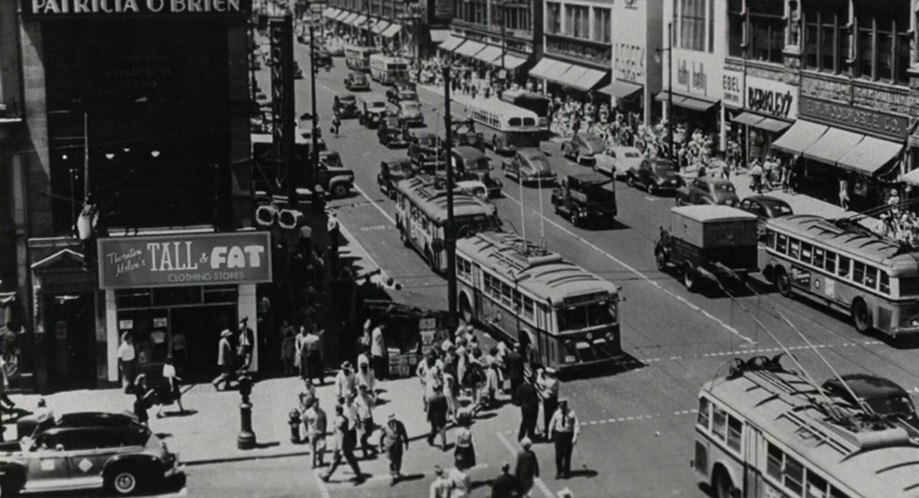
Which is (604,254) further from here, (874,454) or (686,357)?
(874,454)

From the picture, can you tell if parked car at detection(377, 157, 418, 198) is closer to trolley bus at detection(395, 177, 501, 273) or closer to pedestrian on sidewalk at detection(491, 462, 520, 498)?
trolley bus at detection(395, 177, 501, 273)

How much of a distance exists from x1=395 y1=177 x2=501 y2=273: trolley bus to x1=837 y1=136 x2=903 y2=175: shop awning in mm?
18479

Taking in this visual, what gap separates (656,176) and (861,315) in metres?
23.5

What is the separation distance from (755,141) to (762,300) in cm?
2921

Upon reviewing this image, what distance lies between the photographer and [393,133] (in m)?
78.1

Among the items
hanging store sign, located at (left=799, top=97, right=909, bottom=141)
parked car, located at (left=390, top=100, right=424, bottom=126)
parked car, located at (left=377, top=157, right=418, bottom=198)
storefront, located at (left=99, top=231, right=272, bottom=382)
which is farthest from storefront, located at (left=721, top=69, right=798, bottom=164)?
storefront, located at (left=99, top=231, right=272, bottom=382)

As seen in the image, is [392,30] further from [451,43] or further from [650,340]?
[650,340]

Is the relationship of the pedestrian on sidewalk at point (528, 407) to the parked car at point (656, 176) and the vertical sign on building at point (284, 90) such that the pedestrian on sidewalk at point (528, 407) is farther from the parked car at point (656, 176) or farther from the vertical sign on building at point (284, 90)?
the parked car at point (656, 176)

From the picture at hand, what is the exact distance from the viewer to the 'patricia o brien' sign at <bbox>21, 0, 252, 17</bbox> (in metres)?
32.6

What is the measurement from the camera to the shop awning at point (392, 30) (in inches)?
5807

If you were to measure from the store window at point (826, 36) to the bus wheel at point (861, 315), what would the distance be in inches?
1009

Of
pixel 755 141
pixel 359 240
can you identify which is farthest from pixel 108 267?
pixel 755 141

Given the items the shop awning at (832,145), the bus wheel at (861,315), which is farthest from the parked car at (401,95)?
the bus wheel at (861,315)

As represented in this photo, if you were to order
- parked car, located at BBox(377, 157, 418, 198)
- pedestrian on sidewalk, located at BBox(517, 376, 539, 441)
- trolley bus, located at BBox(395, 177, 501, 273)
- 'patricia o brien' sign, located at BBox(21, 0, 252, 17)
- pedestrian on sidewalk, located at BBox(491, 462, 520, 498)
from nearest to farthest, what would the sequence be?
pedestrian on sidewalk, located at BBox(491, 462, 520, 498), pedestrian on sidewalk, located at BBox(517, 376, 539, 441), 'patricia o brien' sign, located at BBox(21, 0, 252, 17), trolley bus, located at BBox(395, 177, 501, 273), parked car, located at BBox(377, 157, 418, 198)
